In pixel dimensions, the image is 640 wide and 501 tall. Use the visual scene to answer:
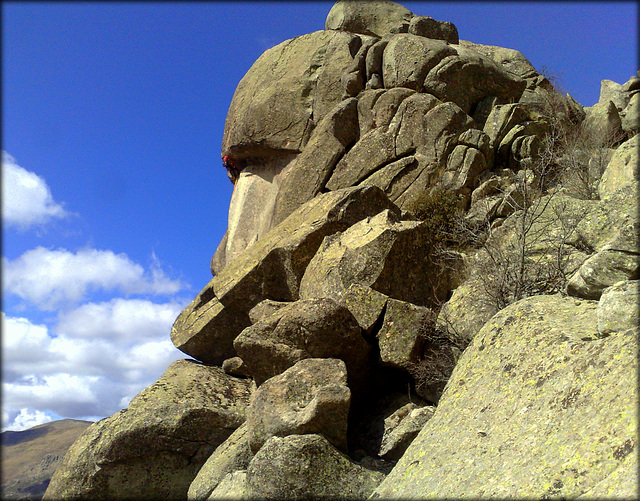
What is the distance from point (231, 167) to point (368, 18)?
9.39 metres

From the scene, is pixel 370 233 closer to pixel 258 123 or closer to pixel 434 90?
pixel 434 90

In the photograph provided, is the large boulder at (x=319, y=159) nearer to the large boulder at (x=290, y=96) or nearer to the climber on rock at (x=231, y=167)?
the large boulder at (x=290, y=96)

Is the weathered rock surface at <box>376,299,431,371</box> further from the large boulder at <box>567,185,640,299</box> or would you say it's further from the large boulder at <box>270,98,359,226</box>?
the large boulder at <box>270,98,359,226</box>

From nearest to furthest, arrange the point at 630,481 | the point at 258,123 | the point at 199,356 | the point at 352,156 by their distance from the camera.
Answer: the point at 630,481
the point at 199,356
the point at 352,156
the point at 258,123

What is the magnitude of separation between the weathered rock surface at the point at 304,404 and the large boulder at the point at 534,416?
1.91 m

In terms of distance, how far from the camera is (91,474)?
11164mm

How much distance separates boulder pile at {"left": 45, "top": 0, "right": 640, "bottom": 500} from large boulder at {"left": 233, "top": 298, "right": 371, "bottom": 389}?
4 centimetres

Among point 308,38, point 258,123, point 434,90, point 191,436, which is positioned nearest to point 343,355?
point 191,436

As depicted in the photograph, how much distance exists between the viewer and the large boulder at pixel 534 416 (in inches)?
181

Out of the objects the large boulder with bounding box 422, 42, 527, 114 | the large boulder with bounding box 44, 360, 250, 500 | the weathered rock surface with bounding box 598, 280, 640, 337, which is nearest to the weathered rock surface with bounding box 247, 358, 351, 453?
the large boulder with bounding box 44, 360, 250, 500

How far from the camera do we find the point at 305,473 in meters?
7.52

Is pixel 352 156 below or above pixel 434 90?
below

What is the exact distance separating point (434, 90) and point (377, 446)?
1388 cm

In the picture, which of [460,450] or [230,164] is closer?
[460,450]
